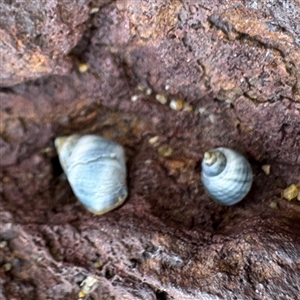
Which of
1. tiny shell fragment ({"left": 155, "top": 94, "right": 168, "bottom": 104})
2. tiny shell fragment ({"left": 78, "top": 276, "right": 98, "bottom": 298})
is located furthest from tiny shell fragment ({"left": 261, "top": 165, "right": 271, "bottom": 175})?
tiny shell fragment ({"left": 78, "top": 276, "right": 98, "bottom": 298})

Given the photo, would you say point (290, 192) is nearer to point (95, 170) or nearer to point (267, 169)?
point (267, 169)

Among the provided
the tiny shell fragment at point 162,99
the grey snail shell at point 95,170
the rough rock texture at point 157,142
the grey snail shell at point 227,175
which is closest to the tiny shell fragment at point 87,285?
the rough rock texture at point 157,142

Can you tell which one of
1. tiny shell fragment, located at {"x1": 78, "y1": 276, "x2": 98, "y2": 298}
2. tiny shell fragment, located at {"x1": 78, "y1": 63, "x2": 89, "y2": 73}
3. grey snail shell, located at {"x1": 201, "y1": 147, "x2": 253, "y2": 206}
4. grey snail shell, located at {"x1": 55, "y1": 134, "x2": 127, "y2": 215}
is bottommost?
tiny shell fragment, located at {"x1": 78, "y1": 276, "x2": 98, "y2": 298}

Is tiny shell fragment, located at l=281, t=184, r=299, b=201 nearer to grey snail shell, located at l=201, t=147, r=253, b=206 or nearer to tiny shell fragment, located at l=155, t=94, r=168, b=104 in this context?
grey snail shell, located at l=201, t=147, r=253, b=206

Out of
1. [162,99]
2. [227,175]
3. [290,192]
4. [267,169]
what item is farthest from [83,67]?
[290,192]

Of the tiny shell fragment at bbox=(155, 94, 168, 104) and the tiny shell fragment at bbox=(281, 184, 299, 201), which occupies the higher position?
the tiny shell fragment at bbox=(155, 94, 168, 104)

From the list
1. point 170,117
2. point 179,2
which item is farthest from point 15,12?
point 170,117

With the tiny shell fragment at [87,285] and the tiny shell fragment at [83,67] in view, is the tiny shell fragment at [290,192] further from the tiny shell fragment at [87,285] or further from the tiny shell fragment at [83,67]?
the tiny shell fragment at [83,67]
